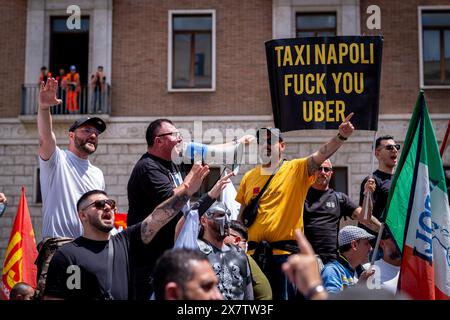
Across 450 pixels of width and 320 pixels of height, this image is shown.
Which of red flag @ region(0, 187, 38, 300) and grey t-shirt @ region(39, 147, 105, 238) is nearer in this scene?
grey t-shirt @ region(39, 147, 105, 238)

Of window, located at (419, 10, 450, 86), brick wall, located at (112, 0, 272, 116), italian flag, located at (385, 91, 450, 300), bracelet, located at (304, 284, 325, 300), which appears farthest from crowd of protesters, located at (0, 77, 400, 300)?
window, located at (419, 10, 450, 86)

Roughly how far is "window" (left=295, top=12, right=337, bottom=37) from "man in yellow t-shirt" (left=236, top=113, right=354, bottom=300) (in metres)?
11.5

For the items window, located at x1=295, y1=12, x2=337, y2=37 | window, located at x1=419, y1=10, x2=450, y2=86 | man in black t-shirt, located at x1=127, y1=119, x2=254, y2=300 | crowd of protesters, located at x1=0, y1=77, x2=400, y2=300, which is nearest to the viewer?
crowd of protesters, located at x1=0, y1=77, x2=400, y2=300

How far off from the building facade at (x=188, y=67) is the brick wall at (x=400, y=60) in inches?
0.9

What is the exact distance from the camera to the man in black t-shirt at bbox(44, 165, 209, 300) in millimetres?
4730

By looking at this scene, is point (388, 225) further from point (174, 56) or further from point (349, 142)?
point (174, 56)

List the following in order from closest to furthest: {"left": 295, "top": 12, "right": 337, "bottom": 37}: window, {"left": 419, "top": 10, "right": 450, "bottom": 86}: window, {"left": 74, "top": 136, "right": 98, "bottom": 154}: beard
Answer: {"left": 74, "top": 136, "right": 98, "bottom": 154}: beard < {"left": 419, "top": 10, "right": 450, "bottom": 86}: window < {"left": 295, "top": 12, "right": 337, "bottom": 37}: window

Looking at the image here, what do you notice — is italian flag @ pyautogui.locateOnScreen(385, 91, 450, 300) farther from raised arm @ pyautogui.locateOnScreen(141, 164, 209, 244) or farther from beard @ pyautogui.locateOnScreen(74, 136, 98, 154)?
beard @ pyautogui.locateOnScreen(74, 136, 98, 154)

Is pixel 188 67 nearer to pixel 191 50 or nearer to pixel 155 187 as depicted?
pixel 191 50

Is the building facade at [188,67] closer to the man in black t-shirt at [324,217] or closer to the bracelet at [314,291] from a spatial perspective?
the man in black t-shirt at [324,217]
